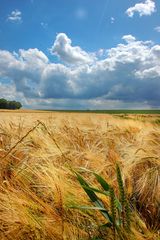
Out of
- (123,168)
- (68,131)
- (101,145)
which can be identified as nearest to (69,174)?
(123,168)

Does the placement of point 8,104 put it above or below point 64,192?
below

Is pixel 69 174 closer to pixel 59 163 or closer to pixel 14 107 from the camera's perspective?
pixel 59 163

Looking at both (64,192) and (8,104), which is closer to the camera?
(64,192)

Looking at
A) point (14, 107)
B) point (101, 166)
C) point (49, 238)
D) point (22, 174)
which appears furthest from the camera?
point (14, 107)

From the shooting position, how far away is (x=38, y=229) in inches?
48.5

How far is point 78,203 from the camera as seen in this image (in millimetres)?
1411

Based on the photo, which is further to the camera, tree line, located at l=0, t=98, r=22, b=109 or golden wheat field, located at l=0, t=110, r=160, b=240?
tree line, located at l=0, t=98, r=22, b=109

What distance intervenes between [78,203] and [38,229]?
9.5 inches

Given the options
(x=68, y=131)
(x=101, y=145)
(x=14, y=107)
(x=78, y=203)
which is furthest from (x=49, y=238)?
(x=14, y=107)

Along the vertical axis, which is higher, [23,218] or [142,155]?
[142,155]

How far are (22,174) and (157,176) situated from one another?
72 centimetres

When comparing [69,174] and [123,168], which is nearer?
[69,174]

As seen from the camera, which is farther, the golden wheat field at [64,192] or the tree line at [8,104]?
the tree line at [8,104]

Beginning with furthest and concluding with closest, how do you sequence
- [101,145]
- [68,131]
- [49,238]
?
[68,131] < [101,145] < [49,238]
